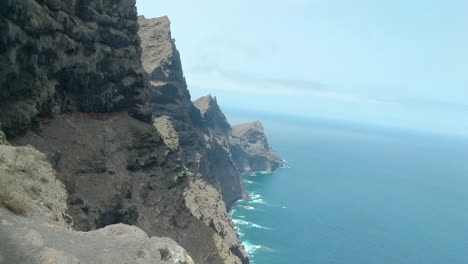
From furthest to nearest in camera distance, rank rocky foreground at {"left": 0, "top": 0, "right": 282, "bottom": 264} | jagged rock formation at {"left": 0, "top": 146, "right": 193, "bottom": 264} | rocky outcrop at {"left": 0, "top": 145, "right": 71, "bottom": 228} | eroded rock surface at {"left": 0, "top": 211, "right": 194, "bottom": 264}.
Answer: rocky foreground at {"left": 0, "top": 0, "right": 282, "bottom": 264}
rocky outcrop at {"left": 0, "top": 145, "right": 71, "bottom": 228}
jagged rock formation at {"left": 0, "top": 146, "right": 193, "bottom": 264}
eroded rock surface at {"left": 0, "top": 211, "right": 194, "bottom": 264}

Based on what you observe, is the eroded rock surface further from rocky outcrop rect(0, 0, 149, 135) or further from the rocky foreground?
rocky outcrop rect(0, 0, 149, 135)

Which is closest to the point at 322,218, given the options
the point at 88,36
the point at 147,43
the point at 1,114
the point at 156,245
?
the point at 147,43

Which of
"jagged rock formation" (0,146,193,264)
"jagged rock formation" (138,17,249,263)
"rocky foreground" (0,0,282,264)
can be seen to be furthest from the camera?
"jagged rock formation" (138,17,249,263)

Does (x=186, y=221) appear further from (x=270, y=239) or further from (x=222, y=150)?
(x=222, y=150)

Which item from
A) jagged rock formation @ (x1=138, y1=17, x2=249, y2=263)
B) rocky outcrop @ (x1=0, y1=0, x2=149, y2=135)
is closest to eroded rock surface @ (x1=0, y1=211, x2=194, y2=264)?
rocky outcrop @ (x1=0, y1=0, x2=149, y2=135)

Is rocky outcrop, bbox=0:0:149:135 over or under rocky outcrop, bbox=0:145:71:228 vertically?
over

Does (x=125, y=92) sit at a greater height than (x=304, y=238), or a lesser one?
greater
